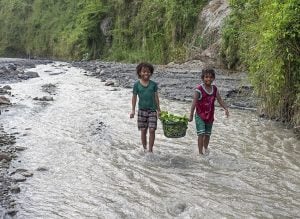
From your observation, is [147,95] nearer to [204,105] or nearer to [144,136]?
[144,136]

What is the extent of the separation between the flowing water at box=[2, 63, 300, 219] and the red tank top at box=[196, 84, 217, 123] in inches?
27.6

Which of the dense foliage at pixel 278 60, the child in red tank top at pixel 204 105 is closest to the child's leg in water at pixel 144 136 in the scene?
the child in red tank top at pixel 204 105

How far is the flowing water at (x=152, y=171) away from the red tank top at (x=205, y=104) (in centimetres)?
70

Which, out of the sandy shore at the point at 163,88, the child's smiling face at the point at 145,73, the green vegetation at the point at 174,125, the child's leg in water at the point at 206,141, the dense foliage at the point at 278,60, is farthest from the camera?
the dense foliage at the point at 278,60

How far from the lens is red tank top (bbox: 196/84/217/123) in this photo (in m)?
7.28

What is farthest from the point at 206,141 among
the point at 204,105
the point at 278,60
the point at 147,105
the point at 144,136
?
the point at 278,60

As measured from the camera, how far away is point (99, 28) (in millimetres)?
40438

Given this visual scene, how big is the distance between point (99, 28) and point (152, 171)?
35082mm

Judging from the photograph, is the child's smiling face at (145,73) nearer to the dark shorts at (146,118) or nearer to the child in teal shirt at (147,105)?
the child in teal shirt at (147,105)

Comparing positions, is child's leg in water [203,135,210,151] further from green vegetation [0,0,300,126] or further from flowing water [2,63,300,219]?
green vegetation [0,0,300,126]

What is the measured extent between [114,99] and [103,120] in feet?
11.7

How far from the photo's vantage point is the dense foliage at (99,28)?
2660 centimetres

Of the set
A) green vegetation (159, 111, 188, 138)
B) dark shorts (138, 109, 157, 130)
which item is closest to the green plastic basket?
green vegetation (159, 111, 188, 138)

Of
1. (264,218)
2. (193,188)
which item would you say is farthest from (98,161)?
(264,218)
